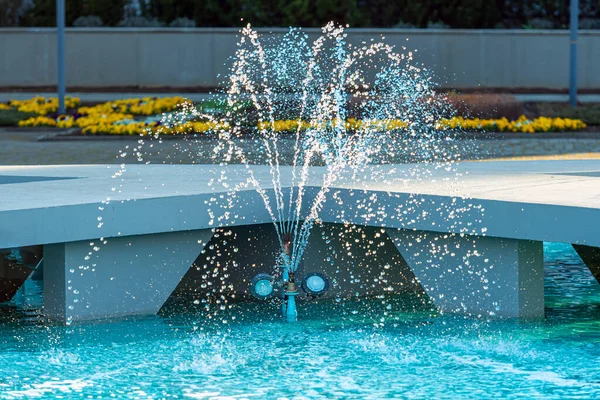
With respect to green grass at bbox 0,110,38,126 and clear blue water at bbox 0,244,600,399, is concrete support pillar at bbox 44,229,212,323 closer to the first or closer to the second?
clear blue water at bbox 0,244,600,399

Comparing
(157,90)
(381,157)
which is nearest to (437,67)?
(157,90)

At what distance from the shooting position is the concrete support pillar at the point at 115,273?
8773 millimetres

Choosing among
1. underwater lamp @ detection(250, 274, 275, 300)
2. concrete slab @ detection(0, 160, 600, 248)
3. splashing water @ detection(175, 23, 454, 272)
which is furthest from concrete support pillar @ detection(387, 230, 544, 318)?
splashing water @ detection(175, 23, 454, 272)

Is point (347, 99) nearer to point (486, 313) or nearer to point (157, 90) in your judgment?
point (157, 90)

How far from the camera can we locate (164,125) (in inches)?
866

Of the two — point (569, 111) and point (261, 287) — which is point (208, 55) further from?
point (261, 287)

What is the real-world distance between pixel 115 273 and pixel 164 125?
1316cm

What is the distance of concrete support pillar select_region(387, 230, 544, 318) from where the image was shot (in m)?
8.80

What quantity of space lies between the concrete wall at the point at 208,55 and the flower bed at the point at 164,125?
3.56 meters

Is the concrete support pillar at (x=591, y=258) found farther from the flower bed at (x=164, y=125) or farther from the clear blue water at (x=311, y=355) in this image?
the flower bed at (x=164, y=125)

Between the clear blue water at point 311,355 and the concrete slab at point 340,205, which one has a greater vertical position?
the concrete slab at point 340,205

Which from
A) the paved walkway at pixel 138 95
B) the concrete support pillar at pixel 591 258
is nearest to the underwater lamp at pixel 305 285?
the concrete support pillar at pixel 591 258

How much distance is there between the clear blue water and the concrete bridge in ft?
0.76

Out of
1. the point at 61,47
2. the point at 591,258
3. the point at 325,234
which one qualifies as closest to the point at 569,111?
the point at 61,47
